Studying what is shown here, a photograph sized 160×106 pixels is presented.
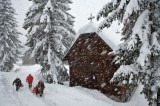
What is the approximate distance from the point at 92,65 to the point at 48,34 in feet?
18.1

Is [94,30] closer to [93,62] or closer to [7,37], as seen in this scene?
[93,62]

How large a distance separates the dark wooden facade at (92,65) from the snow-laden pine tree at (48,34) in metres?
1.40

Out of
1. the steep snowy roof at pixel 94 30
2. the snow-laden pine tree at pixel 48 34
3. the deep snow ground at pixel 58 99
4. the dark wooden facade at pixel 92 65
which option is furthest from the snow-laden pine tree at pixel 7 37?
the steep snowy roof at pixel 94 30

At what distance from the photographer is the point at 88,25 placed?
21125 mm

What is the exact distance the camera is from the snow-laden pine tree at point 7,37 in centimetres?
3366

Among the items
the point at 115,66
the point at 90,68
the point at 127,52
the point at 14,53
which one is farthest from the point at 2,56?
the point at 127,52

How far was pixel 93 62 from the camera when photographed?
841 inches

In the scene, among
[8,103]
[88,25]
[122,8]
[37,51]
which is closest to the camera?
[122,8]

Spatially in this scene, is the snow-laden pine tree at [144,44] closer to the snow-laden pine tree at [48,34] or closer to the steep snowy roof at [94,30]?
the steep snowy roof at [94,30]

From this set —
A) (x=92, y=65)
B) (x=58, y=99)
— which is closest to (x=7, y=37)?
(x=92, y=65)

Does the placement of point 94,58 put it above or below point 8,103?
above

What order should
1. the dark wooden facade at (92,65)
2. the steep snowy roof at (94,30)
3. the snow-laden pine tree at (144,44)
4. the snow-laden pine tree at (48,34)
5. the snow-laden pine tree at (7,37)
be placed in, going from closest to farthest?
the snow-laden pine tree at (144,44)
the steep snowy roof at (94,30)
the dark wooden facade at (92,65)
the snow-laden pine tree at (48,34)
the snow-laden pine tree at (7,37)

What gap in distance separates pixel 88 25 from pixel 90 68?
13.1 feet

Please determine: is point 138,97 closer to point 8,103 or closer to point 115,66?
point 115,66
